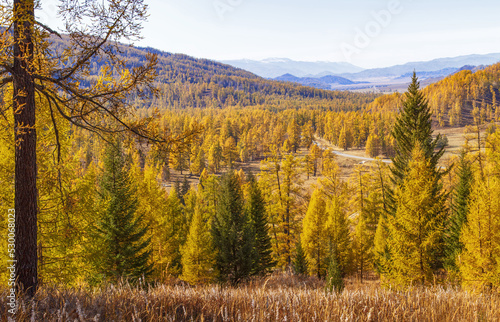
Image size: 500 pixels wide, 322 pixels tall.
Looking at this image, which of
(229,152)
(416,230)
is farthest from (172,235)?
(229,152)

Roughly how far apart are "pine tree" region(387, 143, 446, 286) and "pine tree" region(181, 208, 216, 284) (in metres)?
11.3

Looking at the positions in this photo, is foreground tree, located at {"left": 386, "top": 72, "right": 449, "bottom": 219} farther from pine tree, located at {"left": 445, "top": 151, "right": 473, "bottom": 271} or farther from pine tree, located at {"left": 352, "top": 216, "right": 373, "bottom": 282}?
pine tree, located at {"left": 352, "top": 216, "right": 373, "bottom": 282}

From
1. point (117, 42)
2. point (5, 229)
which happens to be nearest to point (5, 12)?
point (117, 42)

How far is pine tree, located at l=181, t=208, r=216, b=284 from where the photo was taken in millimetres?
18688

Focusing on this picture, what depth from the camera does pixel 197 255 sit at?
1873 centimetres

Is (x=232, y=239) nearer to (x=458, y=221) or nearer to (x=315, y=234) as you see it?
(x=315, y=234)

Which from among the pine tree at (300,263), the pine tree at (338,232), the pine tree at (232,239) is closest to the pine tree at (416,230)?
the pine tree at (300,263)

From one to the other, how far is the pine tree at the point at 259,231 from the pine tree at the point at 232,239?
2.55 meters

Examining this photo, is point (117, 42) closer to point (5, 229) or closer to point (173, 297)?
point (173, 297)

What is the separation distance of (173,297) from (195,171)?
82.6 metres

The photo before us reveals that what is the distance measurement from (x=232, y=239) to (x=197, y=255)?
2547 millimetres

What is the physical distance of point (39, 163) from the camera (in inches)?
346

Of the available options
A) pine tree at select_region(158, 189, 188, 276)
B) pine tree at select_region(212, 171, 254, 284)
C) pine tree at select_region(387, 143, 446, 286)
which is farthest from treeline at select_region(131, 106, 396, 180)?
pine tree at select_region(387, 143, 446, 286)

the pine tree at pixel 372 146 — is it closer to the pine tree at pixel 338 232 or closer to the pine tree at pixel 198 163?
the pine tree at pixel 198 163
